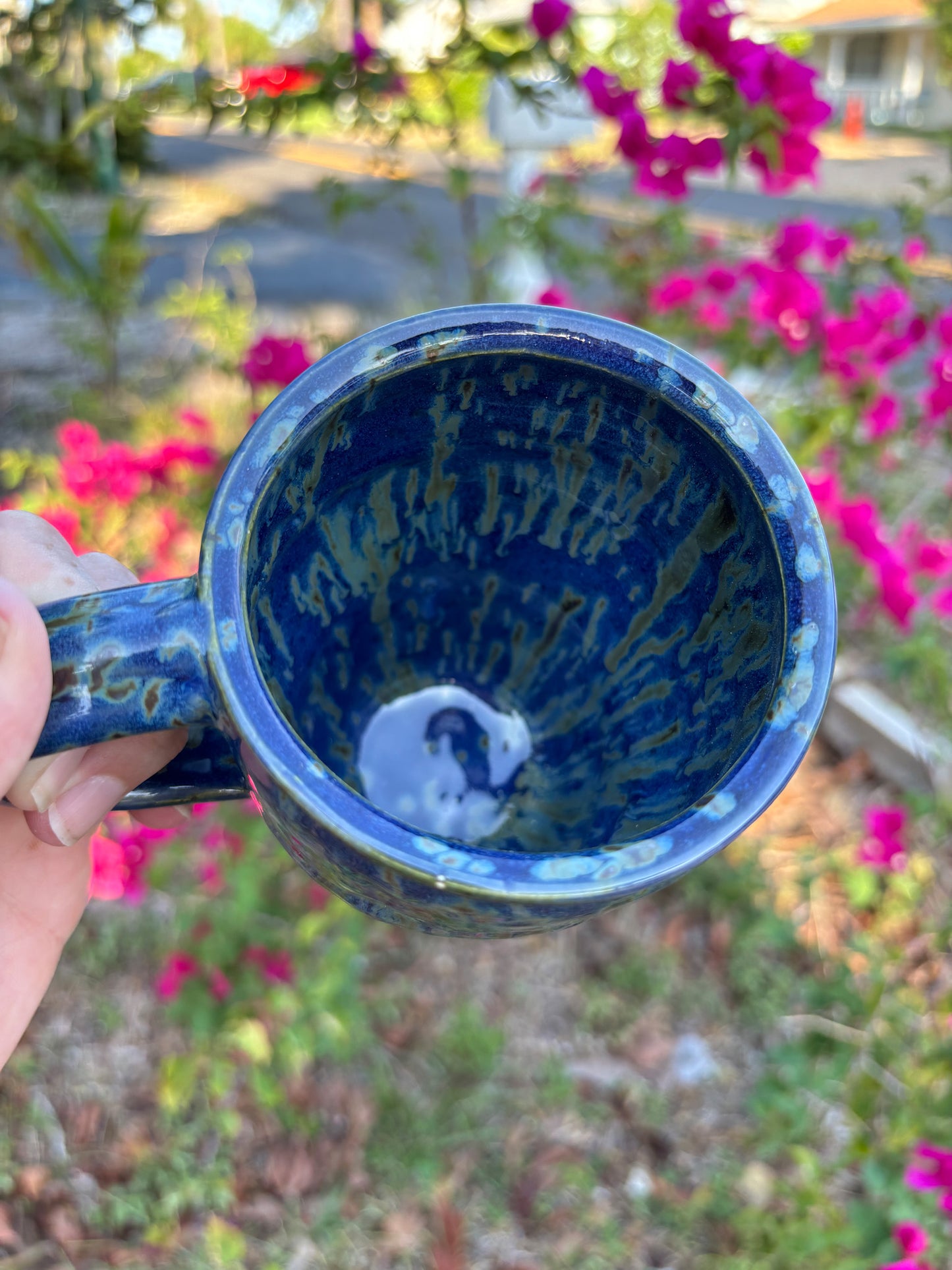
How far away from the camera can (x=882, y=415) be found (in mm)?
1713

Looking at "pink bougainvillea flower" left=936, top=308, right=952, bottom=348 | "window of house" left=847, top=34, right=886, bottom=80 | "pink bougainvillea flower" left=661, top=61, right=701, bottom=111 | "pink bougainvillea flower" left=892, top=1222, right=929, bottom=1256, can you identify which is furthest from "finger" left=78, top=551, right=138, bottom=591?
"window of house" left=847, top=34, right=886, bottom=80

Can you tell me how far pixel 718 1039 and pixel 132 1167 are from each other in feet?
3.58

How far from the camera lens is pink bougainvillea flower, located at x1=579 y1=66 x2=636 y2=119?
1260 millimetres

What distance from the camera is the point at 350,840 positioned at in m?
0.46

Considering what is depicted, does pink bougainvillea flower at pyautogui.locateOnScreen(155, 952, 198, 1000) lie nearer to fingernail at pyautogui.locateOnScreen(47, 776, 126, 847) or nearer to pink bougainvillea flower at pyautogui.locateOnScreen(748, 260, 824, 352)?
fingernail at pyautogui.locateOnScreen(47, 776, 126, 847)

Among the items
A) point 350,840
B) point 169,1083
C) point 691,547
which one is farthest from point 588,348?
point 169,1083

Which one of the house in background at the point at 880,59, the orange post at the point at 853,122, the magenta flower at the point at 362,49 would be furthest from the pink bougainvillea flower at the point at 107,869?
the house in background at the point at 880,59

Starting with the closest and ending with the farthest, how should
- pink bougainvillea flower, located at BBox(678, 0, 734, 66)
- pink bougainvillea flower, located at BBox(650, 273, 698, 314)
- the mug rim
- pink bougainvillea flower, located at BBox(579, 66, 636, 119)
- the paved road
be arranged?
the mug rim < pink bougainvillea flower, located at BBox(678, 0, 734, 66) < pink bougainvillea flower, located at BBox(579, 66, 636, 119) < pink bougainvillea flower, located at BBox(650, 273, 698, 314) < the paved road

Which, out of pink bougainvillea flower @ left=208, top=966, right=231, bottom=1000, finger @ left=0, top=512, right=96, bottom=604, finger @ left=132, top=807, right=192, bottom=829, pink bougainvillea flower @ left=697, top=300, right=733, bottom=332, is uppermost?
finger @ left=0, top=512, right=96, bottom=604

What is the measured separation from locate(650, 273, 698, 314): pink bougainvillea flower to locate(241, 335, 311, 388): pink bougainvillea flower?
97 cm

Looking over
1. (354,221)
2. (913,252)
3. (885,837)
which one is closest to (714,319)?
(913,252)

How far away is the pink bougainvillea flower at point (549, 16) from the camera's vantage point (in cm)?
124

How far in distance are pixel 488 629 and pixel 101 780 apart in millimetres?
418

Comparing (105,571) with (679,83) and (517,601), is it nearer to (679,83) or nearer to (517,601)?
(517,601)
